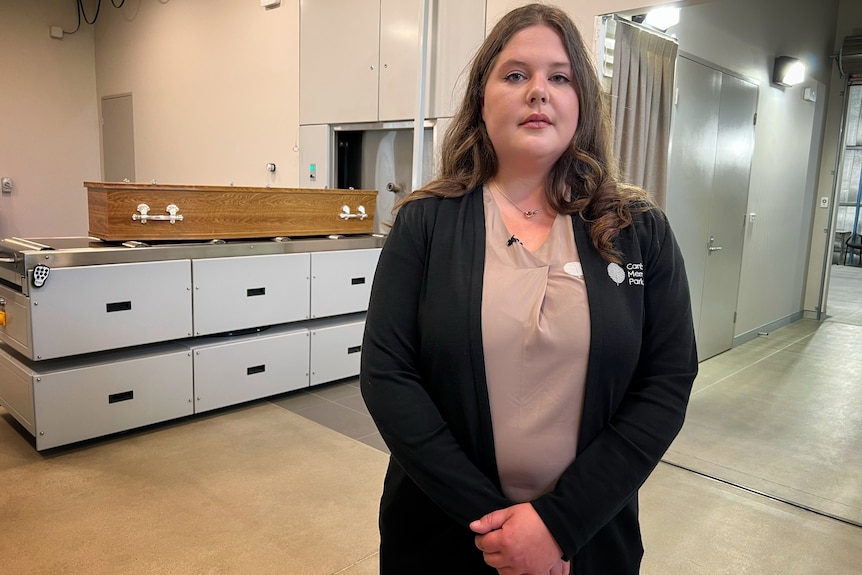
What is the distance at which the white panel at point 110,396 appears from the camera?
2836 mm

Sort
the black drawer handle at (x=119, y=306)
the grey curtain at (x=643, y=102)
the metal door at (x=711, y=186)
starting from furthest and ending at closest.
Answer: the metal door at (x=711, y=186)
the grey curtain at (x=643, y=102)
the black drawer handle at (x=119, y=306)

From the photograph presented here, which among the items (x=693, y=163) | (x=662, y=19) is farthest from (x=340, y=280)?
(x=693, y=163)

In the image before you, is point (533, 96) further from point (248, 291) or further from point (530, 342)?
point (248, 291)

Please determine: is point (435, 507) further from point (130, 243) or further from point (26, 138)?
point (26, 138)

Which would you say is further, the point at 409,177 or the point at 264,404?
the point at 409,177

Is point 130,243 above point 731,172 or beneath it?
beneath

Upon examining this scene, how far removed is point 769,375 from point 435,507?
4.36 meters

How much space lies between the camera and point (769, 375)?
15.2 ft

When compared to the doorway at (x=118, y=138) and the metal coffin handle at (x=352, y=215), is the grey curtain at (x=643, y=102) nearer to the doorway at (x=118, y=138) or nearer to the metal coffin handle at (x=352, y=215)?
the metal coffin handle at (x=352, y=215)

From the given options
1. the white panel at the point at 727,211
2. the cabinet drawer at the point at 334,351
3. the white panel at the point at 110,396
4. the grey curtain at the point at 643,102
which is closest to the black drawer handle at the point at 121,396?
the white panel at the point at 110,396

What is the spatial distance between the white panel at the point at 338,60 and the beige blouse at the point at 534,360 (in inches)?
156

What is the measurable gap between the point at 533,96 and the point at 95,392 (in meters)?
2.74

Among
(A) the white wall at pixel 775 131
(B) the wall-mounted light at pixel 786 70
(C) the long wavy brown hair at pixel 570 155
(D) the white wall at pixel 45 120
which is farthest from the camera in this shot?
(D) the white wall at pixel 45 120

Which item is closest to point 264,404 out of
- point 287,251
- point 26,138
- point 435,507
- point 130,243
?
point 287,251
